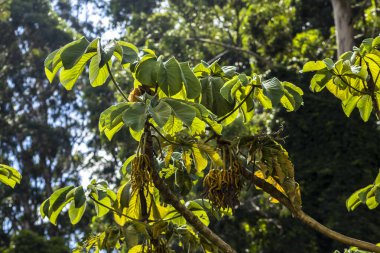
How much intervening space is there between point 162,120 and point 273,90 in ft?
0.97

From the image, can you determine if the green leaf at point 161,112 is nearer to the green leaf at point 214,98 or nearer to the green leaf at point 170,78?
the green leaf at point 170,78

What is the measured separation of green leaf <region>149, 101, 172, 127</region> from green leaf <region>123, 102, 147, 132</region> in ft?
0.07

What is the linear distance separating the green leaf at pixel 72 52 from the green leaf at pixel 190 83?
23 cm

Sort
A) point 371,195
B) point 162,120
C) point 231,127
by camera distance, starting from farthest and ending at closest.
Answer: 1. point 231,127
2. point 371,195
3. point 162,120

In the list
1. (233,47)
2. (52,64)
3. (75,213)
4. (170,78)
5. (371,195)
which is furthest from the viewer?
(233,47)

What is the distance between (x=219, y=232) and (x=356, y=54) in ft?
30.4

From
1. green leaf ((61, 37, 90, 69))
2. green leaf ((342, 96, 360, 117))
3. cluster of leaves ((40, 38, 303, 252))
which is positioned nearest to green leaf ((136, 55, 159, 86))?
cluster of leaves ((40, 38, 303, 252))

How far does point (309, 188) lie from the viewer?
1030cm

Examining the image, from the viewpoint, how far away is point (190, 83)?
166 centimetres

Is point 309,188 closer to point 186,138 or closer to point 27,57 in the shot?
point 186,138

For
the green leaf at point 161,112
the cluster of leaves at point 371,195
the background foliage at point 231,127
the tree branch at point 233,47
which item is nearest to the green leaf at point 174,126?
the green leaf at point 161,112

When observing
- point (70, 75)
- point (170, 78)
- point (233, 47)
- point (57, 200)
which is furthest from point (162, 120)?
point (233, 47)

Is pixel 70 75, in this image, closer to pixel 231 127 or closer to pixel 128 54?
pixel 128 54

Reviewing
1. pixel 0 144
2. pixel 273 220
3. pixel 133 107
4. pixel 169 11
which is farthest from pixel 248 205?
pixel 133 107
